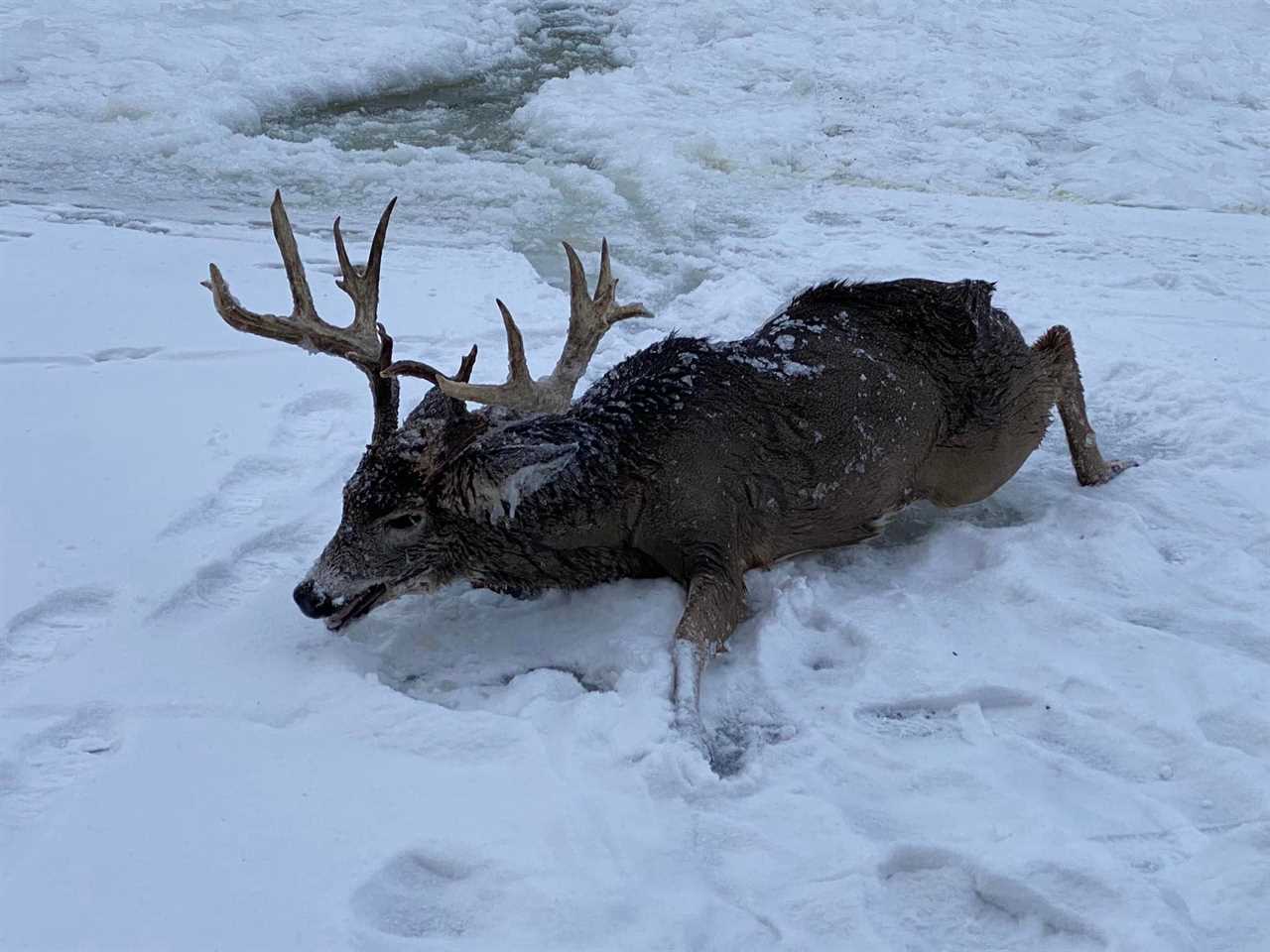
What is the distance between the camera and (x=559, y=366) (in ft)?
14.0

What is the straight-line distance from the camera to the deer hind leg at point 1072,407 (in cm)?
492

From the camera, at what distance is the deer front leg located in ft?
12.0

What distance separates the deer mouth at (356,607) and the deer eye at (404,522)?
202 mm

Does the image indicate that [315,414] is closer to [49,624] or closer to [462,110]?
[49,624]


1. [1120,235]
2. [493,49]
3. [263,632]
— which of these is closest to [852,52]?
[493,49]

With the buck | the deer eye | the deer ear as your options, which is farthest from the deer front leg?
the deer eye

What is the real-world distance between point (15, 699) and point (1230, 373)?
5.20m

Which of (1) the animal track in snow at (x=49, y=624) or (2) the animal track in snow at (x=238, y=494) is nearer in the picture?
(1) the animal track in snow at (x=49, y=624)

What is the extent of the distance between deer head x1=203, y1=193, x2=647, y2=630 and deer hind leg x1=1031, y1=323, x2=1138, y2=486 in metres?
1.75

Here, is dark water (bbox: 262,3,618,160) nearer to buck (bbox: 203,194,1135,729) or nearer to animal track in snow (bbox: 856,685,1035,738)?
buck (bbox: 203,194,1135,729)

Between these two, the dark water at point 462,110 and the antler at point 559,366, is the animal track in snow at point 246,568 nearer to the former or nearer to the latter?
the antler at point 559,366

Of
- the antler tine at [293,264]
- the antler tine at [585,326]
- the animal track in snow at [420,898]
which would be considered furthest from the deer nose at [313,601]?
the animal track in snow at [420,898]

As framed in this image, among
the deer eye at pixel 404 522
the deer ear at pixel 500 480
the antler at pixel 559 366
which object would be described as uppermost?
the antler at pixel 559 366

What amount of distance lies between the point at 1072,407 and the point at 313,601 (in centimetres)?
301
